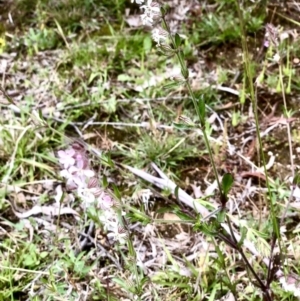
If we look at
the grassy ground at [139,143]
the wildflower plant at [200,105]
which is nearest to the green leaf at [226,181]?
the wildflower plant at [200,105]

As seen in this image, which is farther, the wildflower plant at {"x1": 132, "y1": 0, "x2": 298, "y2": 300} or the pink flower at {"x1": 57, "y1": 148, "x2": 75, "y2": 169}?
the pink flower at {"x1": 57, "y1": 148, "x2": 75, "y2": 169}

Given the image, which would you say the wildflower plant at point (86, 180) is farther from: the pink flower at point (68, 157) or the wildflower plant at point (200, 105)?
the wildflower plant at point (200, 105)

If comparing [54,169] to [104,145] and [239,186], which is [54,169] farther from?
[239,186]

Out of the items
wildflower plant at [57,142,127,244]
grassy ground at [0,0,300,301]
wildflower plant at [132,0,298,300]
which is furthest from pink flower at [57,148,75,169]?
wildflower plant at [132,0,298,300]

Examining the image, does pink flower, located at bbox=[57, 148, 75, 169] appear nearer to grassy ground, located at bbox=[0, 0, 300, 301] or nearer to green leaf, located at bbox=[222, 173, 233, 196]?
grassy ground, located at bbox=[0, 0, 300, 301]

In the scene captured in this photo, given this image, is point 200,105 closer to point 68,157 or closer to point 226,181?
point 226,181

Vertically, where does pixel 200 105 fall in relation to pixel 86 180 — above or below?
above

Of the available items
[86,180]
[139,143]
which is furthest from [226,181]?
[139,143]

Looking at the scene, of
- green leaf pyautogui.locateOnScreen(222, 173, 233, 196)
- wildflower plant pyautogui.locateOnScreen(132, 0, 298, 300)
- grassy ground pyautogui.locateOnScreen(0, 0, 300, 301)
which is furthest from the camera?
grassy ground pyautogui.locateOnScreen(0, 0, 300, 301)

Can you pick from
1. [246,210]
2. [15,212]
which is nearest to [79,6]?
[15,212]
